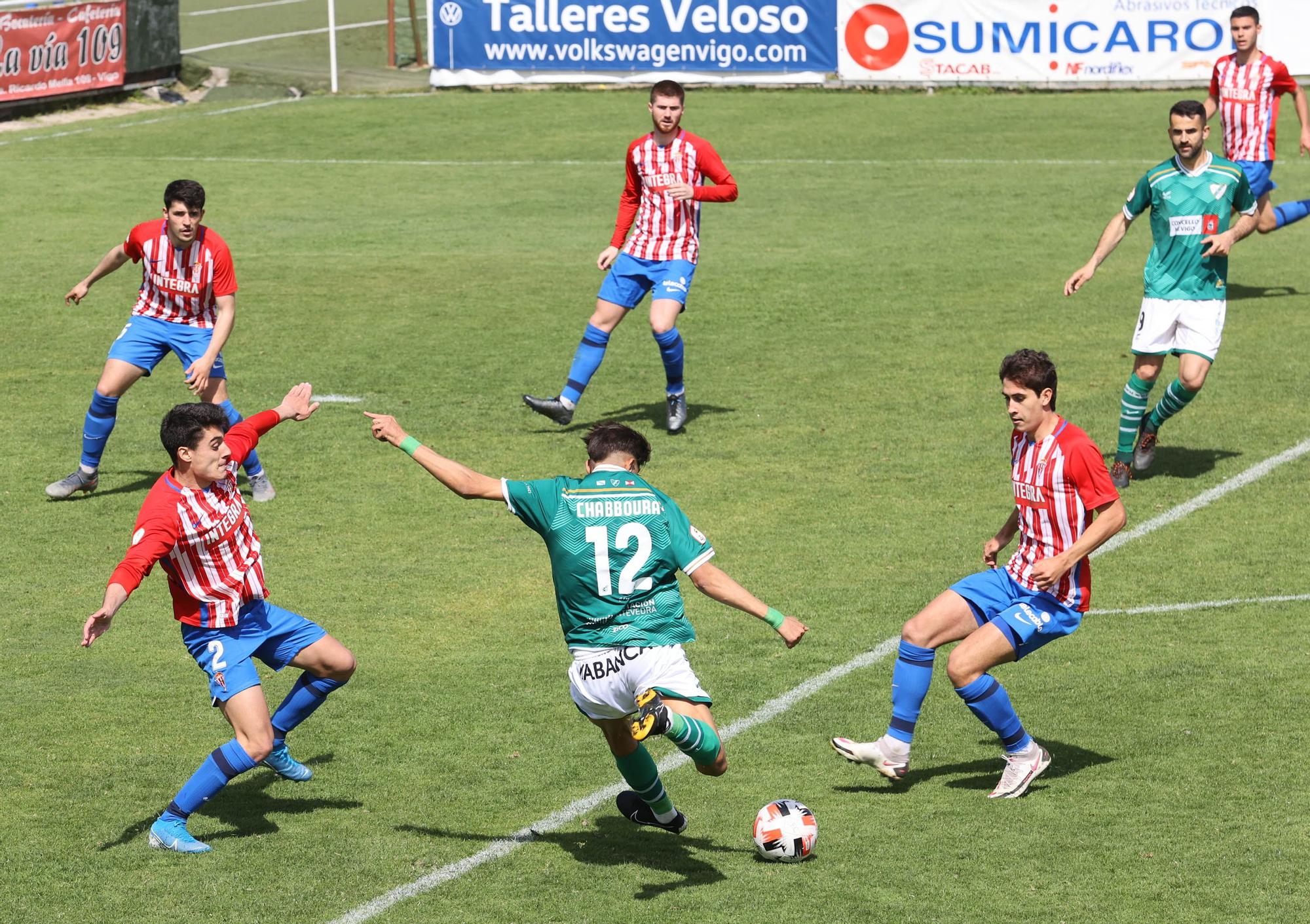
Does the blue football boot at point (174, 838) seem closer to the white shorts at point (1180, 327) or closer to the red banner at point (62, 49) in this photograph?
the white shorts at point (1180, 327)

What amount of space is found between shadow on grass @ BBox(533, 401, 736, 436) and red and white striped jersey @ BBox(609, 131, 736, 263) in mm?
1431

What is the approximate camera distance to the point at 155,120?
31281 millimetres

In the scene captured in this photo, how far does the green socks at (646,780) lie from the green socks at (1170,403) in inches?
270

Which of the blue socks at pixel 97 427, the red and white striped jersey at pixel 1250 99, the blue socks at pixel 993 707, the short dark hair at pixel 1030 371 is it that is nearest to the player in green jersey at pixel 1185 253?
the short dark hair at pixel 1030 371

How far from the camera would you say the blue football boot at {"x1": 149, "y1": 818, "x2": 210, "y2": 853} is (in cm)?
743

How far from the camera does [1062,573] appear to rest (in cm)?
764

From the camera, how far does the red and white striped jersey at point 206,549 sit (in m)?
7.54

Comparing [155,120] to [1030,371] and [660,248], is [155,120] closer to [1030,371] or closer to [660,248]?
[660,248]

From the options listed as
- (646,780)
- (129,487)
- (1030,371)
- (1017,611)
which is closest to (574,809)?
(646,780)

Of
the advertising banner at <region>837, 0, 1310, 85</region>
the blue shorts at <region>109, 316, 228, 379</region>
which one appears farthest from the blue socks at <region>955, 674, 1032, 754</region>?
the advertising banner at <region>837, 0, 1310, 85</region>

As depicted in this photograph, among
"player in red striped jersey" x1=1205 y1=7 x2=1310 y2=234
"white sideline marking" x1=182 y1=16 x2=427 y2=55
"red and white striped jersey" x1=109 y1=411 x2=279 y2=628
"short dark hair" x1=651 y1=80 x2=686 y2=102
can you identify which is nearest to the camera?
"red and white striped jersey" x1=109 y1=411 x2=279 y2=628

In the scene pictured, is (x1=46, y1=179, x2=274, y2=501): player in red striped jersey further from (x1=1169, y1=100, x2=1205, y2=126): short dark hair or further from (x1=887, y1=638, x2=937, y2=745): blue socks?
(x1=1169, y1=100, x2=1205, y2=126): short dark hair

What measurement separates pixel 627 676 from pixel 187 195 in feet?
22.1

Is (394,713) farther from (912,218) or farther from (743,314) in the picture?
(912,218)
